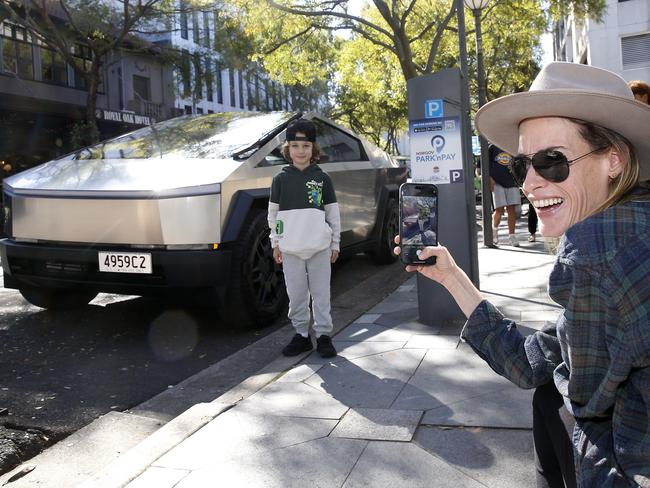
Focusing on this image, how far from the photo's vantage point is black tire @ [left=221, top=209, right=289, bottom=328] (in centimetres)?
492

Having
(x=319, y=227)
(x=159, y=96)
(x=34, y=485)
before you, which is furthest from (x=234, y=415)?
(x=159, y=96)

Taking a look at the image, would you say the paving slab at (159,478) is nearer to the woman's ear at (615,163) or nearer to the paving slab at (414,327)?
the woman's ear at (615,163)

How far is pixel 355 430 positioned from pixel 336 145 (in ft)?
13.5

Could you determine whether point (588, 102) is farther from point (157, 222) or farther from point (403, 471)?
point (157, 222)

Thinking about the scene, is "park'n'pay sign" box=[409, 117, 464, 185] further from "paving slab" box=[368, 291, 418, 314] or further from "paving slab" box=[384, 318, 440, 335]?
"paving slab" box=[368, 291, 418, 314]

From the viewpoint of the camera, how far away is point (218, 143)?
5.52 meters

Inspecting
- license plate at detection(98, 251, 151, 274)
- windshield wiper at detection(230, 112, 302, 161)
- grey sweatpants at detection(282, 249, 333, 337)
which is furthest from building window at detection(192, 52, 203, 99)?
grey sweatpants at detection(282, 249, 333, 337)

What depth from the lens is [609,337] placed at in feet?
4.04

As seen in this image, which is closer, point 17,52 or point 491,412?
point 491,412

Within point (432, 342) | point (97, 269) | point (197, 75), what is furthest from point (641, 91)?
point (197, 75)

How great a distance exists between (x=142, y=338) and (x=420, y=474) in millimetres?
3111

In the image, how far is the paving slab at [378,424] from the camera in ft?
9.91

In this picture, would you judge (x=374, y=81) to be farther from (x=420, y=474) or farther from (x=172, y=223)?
(x=420, y=474)

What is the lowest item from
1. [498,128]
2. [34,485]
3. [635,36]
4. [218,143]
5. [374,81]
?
[34,485]
